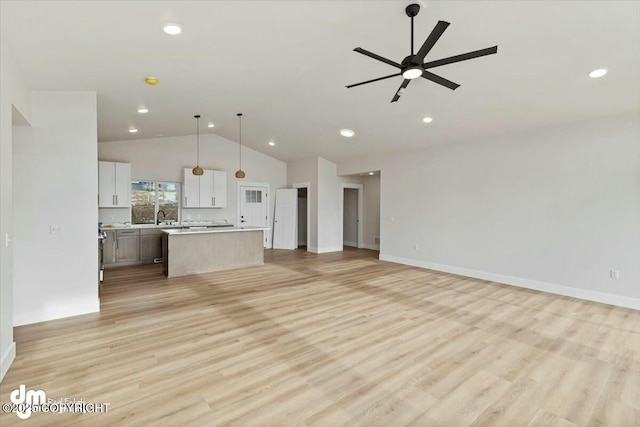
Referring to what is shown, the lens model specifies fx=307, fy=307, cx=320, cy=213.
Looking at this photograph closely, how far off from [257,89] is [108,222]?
488 centimetres

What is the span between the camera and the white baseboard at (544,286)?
429 cm

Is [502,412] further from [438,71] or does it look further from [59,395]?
[438,71]

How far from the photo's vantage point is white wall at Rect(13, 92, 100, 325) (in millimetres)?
3504

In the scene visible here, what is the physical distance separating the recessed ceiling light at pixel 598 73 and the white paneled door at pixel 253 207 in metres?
7.68

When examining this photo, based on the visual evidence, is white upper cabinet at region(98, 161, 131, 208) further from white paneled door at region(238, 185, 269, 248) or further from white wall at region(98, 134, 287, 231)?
white paneled door at region(238, 185, 269, 248)

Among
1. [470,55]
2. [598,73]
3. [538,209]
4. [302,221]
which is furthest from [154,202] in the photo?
[598,73]

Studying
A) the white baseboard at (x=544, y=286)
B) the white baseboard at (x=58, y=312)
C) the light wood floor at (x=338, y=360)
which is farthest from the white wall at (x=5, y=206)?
the white baseboard at (x=544, y=286)

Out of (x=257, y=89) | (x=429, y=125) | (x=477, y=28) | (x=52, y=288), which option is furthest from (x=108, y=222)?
(x=477, y=28)

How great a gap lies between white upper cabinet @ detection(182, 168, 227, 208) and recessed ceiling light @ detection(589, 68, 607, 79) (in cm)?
744

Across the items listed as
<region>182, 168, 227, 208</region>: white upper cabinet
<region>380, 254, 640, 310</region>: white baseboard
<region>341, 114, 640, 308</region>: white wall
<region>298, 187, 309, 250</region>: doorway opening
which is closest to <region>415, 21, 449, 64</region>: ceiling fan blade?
<region>341, 114, 640, 308</region>: white wall

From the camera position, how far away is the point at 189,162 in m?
8.03

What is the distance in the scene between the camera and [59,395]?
2201mm

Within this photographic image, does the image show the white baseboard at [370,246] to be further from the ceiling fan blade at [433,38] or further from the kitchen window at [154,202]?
the ceiling fan blade at [433,38]

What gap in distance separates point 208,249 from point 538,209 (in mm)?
6045
